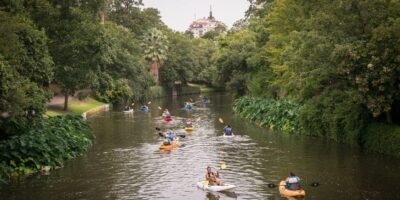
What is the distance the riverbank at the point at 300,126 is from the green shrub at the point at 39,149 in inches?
758

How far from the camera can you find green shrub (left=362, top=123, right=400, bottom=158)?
1357 inches

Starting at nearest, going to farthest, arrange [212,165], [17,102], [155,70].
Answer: [17,102], [212,165], [155,70]

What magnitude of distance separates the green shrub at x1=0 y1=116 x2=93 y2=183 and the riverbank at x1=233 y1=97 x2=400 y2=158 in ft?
63.2

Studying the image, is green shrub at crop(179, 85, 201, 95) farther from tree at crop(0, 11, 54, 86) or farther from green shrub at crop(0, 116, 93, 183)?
tree at crop(0, 11, 54, 86)

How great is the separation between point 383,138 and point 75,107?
143 ft

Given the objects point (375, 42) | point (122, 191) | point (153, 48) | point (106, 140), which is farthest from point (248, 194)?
point (153, 48)

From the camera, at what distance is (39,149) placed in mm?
32031

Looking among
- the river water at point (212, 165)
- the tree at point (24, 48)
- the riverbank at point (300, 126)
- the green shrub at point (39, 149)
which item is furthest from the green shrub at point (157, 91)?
the tree at point (24, 48)

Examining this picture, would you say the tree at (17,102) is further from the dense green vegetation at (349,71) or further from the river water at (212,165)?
the dense green vegetation at (349,71)

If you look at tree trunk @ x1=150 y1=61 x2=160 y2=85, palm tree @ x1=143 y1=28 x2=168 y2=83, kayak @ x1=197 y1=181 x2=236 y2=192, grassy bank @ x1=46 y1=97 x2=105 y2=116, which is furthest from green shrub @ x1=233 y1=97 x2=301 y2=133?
tree trunk @ x1=150 y1=61 x2=160 y2=85

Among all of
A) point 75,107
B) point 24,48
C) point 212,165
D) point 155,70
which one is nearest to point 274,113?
point 212,165

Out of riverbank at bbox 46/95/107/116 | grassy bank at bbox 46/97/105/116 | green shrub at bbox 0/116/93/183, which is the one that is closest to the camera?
green shrub at bbox 0/116/93/183

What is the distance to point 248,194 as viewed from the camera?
2591 cm

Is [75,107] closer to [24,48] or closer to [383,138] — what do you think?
[24,48]
